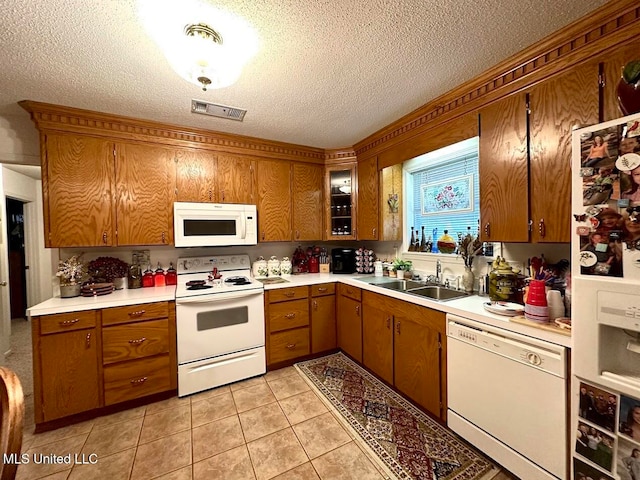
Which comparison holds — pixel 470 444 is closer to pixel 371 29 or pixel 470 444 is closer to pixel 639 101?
pixel 639 101

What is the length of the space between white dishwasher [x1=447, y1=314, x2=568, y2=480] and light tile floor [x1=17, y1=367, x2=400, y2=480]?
2.14ft

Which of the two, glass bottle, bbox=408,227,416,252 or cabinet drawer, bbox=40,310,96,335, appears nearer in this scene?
cabinet drawer, bbox=40,310,96,335

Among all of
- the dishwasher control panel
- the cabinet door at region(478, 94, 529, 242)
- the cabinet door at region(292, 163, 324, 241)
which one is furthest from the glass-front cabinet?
the dishwasher control panel

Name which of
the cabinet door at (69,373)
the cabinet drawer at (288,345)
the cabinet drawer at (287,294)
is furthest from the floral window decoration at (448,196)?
the cabinet door at (69,373)

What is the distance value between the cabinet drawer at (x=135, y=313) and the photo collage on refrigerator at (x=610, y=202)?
105 inches

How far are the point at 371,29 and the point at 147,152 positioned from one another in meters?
2.17

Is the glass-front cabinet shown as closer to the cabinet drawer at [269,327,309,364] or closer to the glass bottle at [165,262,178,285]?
the cabinet drawer at [269,327,309,364]

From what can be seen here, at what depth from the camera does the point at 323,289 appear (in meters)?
2.90

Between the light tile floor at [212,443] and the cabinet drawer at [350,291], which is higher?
the cabinet drawer at [350,291]

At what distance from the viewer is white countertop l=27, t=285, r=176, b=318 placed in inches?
73.3

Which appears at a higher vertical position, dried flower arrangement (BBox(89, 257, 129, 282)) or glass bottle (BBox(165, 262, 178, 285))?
dried flower arrangement (BBox(89, 257, 129, 282))

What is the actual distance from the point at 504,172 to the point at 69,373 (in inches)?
130

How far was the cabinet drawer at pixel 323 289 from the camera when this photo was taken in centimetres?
285

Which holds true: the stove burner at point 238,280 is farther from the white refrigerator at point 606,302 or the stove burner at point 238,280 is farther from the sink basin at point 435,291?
the white refrigerator at point 606,302
